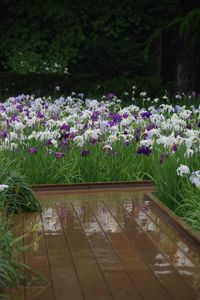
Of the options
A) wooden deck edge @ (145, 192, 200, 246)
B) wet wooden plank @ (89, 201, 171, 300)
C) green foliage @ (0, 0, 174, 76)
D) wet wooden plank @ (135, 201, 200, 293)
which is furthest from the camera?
green foliage @ (0, 0, 174, 76)

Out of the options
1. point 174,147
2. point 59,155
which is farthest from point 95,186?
point 174,147

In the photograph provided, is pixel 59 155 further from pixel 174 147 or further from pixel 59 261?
pixel 59 261

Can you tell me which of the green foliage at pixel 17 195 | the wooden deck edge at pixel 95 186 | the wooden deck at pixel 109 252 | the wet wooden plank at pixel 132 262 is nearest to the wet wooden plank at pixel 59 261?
the wooden deck at pixel 109 252

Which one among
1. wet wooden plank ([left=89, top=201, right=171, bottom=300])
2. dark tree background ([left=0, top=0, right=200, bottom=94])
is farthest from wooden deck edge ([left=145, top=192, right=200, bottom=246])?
dark tree background ([left=0, top=0, right=200, bottom=94])

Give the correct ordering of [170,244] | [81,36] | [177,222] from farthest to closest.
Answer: [81,36] < [177,222] < [170,244]

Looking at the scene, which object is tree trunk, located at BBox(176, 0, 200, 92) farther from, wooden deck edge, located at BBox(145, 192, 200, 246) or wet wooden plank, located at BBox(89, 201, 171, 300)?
wet wooden plank, located at BBox(89, 201, 171, 300)

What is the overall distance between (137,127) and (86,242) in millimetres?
4667

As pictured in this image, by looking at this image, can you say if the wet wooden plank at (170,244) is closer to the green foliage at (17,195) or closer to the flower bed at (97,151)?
the flower bed at (97,151)

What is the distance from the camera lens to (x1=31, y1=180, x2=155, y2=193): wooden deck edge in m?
7.96

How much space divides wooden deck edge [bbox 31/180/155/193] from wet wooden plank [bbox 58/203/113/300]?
1.54 meters

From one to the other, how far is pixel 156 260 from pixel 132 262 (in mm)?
186

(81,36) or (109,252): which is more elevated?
(81,36)

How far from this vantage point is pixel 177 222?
19.4 feet

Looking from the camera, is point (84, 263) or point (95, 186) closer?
point (84, 263)
